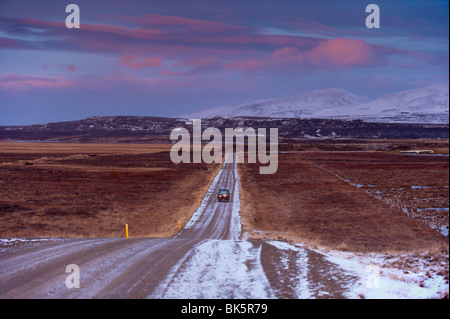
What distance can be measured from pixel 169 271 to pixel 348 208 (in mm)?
29842

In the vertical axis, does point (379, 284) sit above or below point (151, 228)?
above

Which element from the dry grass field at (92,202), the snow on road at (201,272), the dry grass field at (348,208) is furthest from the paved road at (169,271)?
the dry grass field at (92,202)

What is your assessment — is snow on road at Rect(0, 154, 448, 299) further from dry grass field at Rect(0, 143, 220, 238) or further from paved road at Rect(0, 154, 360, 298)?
dry grass field at Rect(0, 143, 220, 238)

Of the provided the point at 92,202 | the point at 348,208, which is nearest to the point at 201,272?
the point at 348,208

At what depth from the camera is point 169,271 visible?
13922 millimetres

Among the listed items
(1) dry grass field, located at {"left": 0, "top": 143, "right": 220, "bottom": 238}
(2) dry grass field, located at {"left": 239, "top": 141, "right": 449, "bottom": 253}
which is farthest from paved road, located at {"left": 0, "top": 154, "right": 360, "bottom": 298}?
(1) dry grass field, located at {"left": 0, "top": 143, "right": 220, "bottom": 238}

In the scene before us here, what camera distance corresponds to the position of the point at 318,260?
52.3ft

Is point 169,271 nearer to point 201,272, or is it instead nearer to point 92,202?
point 201,272

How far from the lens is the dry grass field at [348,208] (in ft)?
85.3

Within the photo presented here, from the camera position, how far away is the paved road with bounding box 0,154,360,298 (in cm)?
1177
